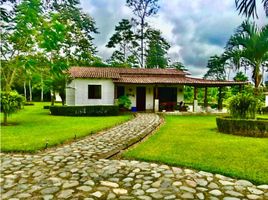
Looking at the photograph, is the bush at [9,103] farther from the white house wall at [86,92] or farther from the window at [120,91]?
the window at [120,91]

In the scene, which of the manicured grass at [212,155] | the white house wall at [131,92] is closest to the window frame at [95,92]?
the white house wall at [131,92]

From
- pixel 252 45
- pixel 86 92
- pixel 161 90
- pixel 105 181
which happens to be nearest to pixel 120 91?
pixel 86 92

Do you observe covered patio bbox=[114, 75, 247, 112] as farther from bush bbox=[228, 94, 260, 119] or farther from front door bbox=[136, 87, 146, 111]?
bush bbox=[228, 94, 260, 119]

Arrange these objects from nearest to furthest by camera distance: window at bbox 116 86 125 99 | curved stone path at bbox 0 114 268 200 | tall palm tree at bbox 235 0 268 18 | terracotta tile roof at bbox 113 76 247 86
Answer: tall palm tree at bbox 235 0 268 18 < curved stone path at bbox 0 114 268 200 < terracotta tile roof at bbox 113 76 247 86 < window at bbox 116 86 125 99

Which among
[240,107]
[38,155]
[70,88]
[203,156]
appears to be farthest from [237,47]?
[38,155]

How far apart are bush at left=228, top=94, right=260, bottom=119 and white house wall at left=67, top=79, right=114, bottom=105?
12.9 meters

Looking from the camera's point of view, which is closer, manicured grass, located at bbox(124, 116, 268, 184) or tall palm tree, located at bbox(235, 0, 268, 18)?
tall palm tree, located at bbox(235, 0, 268, 18)

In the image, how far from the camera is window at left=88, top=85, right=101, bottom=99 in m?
24.4

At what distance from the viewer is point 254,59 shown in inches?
858

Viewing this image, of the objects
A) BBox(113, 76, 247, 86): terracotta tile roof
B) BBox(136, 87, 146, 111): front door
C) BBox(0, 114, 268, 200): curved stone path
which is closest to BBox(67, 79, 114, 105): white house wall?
BBox(113, 76, 247, 86): terracotta tile roof

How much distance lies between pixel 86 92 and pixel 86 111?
2.90 meters

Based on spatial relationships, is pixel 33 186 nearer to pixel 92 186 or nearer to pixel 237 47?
pixel 92 186

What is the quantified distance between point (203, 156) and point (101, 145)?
3.08m

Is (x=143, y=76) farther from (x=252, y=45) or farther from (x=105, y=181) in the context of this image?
(x=105, y=181)
